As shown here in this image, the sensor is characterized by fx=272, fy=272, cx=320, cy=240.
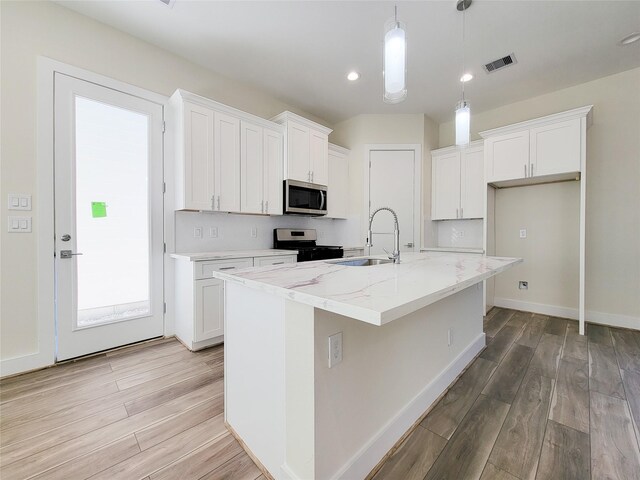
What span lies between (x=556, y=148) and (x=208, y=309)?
4.20 meters

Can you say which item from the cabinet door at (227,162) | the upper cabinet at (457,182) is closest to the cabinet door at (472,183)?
the upper cabinet at (457,182)

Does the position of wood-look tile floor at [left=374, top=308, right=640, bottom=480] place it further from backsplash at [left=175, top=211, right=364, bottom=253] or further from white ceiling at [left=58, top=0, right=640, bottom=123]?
white ceiling at [left=58, top=0, right=640, bottom=123]

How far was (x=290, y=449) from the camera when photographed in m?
1.09

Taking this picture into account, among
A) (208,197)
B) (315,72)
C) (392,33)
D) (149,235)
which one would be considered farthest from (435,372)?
(315,72)

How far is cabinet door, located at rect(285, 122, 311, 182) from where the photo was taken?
11.3 feet

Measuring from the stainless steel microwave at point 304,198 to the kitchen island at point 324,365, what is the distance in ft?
6.48

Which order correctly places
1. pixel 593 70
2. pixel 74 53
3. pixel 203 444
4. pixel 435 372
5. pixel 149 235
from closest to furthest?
pixel 203 444 → pixel 435 372 → pixel 74 53 → pixel 149 235 → pixel 593 70

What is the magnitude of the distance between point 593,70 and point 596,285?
2.50m

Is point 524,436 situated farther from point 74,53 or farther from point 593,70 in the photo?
point 74,53

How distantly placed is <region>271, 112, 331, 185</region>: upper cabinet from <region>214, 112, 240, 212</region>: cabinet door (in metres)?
0.66

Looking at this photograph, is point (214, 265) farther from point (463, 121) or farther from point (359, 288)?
point (463, 121)

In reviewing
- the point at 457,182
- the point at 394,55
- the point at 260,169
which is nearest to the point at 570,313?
the point at 457,182

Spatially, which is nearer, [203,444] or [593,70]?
[203,444]

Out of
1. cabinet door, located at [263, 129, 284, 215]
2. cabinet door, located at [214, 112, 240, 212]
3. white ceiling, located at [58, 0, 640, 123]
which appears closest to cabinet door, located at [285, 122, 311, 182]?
cabinet door, located at [263, 129, 284, 215]
